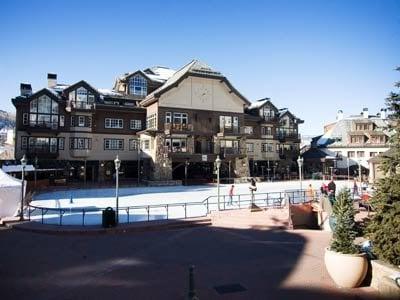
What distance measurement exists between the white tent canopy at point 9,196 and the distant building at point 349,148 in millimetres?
45720

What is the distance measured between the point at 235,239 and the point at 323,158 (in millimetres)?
43756

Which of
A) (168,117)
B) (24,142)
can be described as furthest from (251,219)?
(24,142)

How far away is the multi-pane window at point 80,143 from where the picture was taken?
125 ft

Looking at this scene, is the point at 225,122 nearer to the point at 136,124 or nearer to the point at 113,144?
the point at 136,124

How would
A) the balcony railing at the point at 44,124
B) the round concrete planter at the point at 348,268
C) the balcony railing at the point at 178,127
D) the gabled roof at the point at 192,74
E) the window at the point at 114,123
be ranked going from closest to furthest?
the round concrete planter at the point at 348,268 → the balcony railing at the point at 44,124 → the balcony railing at the point at 178,127 → the gabled roof at the point at 192,74 → the window at the point at 114,123

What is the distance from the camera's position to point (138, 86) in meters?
41.9

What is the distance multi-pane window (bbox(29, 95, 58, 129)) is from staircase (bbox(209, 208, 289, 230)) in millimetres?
27632

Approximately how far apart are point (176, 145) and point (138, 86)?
10.4 metres

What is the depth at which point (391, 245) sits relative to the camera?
23.7ft

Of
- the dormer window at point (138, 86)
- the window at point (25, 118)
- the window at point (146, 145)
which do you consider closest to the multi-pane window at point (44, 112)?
the window at point (25, 118)

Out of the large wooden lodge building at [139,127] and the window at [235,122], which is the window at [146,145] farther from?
the window at [235,122]

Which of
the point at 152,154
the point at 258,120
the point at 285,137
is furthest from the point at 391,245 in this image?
the point at 285,137

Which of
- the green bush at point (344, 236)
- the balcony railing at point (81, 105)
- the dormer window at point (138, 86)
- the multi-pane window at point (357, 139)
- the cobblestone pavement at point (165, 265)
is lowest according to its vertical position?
the cobblestone pavement at point (165, 265)

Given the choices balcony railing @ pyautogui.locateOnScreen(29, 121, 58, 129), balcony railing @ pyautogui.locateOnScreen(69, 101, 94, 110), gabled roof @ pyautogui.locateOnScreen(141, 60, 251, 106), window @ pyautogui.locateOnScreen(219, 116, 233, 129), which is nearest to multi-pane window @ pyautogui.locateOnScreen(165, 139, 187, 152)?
gabled roof @ pyautogui.locateOnScreen(141, 60, 251, 106)
